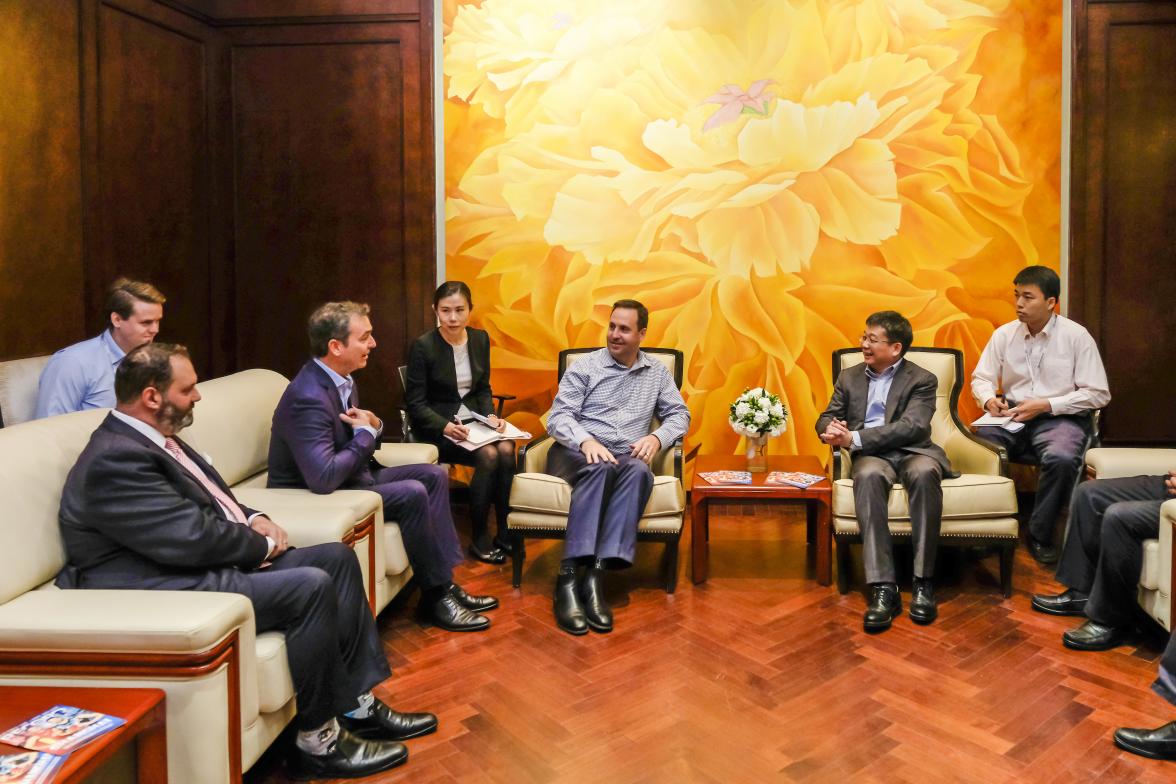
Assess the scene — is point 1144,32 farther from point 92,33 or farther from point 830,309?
point 92,33

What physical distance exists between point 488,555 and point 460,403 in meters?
0.80

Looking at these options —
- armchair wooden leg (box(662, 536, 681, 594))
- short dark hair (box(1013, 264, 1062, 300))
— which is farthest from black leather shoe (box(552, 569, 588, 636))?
short dark hair (box(1013, 264, 1062, 300))

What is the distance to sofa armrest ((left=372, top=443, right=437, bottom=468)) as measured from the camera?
4480 millimetres

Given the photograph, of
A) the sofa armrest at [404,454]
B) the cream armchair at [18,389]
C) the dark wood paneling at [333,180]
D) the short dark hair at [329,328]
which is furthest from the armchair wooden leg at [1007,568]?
the cream armchair at [18,389]

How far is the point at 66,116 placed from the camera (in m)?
4.71

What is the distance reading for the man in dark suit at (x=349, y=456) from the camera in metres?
3.73

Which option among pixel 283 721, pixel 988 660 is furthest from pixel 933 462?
pixel 283 721

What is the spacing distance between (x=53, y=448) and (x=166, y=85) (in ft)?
10.6

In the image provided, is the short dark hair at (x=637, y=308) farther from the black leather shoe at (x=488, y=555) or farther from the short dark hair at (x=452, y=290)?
the black leather shoe at (x=488, y=555)

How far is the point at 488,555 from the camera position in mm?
5016

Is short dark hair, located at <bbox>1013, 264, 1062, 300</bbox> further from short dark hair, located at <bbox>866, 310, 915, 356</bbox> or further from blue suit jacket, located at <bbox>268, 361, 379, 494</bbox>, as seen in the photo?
blue suit jacket, located at <bbox>268, 361, 379, 494</bbox>

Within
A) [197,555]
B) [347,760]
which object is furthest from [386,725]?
[197,555]

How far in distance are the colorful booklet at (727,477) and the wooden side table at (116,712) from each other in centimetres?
279

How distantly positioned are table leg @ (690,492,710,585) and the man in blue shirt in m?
2.40
